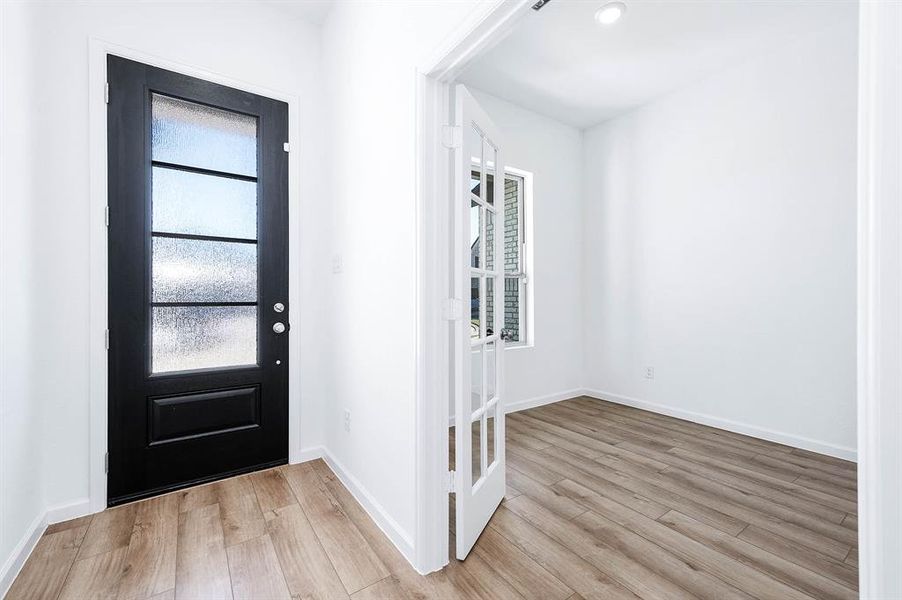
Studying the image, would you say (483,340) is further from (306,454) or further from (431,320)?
(306,454)

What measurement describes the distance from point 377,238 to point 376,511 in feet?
4.45

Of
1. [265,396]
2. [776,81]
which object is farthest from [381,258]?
[776,81]

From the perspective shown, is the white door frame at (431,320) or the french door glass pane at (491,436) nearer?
the white door frame at (431,320)

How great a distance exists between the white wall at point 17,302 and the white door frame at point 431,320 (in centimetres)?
160

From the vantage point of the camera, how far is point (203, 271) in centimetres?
233

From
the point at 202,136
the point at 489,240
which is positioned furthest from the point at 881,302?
the point at 202,136

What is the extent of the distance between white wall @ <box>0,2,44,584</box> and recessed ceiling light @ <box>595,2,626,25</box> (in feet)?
9.85

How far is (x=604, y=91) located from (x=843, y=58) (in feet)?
5.21

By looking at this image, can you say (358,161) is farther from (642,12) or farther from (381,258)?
(642,12)

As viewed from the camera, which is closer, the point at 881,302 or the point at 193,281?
the point at 881,302

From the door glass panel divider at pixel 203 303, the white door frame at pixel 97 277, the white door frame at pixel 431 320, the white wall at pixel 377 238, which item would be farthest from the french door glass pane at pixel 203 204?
the white door frame at pixel 431 320

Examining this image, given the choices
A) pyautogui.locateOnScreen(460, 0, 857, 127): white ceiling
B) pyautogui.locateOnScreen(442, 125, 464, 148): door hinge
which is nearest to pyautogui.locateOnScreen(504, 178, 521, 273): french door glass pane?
pyautogui.locateOnScreen(460, 0, 857, 127): white ceiling

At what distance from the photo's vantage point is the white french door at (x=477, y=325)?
1658 millimetres

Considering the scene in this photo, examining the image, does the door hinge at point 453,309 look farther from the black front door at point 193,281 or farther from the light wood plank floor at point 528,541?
the black front door at point 193,281
